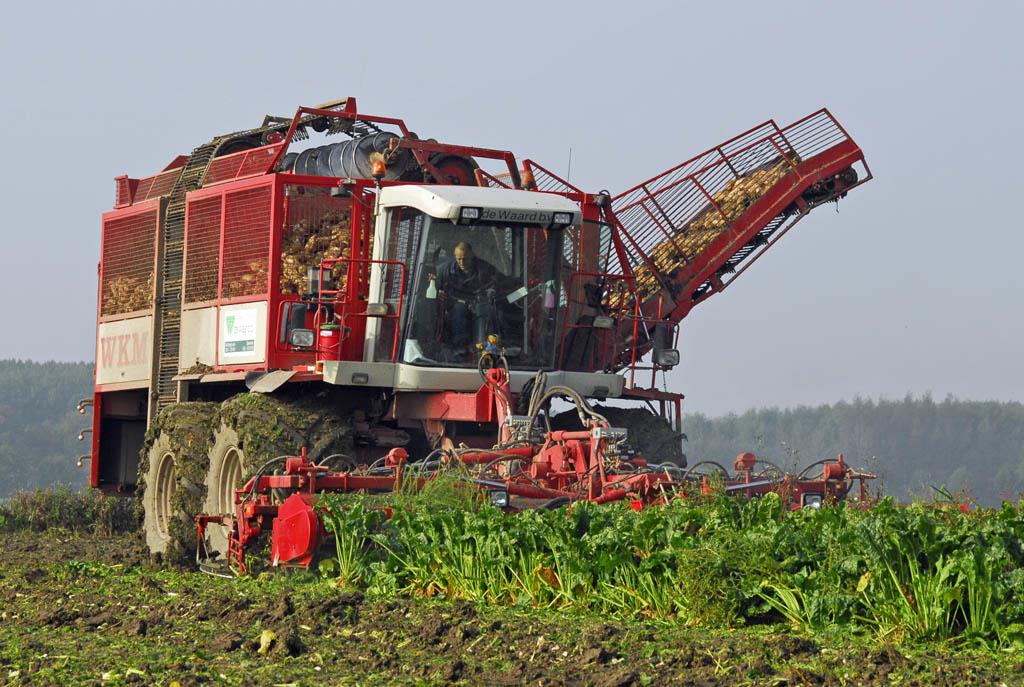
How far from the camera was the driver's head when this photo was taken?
45.4ft

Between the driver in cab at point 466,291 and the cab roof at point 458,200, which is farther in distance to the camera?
the driver in cab at point 466,291

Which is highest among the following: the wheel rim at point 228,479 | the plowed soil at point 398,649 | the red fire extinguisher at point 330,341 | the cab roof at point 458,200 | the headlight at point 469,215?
the cab roof at point 458,200

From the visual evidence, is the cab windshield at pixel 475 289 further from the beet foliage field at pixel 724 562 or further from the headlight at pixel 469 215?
the beet foliage field at pixel 724 562

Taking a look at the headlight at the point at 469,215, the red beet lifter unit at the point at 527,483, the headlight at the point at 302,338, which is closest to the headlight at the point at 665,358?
the headlight at the point at 469,215

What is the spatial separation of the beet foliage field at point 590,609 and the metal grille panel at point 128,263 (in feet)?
20.1

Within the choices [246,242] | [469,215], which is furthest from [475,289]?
[246,242]

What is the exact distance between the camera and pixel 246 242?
14375 millimetres

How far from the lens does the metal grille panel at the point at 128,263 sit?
16469 mm

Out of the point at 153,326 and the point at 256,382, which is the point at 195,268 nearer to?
the point at 153,326

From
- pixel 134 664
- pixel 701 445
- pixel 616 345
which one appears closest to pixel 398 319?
pixel 616 345

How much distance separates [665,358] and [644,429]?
696mm

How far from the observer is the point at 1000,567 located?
7.66m

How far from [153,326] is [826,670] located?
34.1 feet

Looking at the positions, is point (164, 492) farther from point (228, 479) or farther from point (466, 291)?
point (466, 291)
